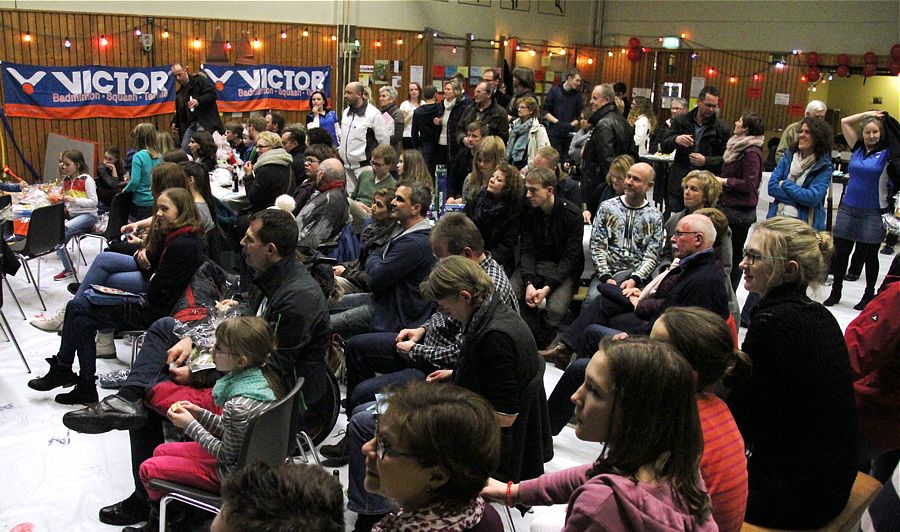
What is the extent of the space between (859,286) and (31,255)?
7.16 m

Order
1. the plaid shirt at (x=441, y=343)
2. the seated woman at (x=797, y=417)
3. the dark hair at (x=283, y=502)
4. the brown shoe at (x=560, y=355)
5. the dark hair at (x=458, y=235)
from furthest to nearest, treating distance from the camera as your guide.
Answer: the brown shoe at (x=560, y=355)
the dark hair at (x=458, y=235)
the plaid shirt at (x=441, y=343)
the seated woman at (x=797, y=417)
the dark hair at (x=283, y=502)

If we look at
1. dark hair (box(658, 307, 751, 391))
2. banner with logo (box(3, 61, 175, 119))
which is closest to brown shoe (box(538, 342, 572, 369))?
dark hair (box(658, 307, 751, 391))

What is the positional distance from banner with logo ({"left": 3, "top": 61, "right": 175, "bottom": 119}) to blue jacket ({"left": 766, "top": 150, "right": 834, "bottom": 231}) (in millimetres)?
8675

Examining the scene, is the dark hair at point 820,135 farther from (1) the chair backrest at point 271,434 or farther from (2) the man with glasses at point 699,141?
(1) the chair backrest at point 271,434

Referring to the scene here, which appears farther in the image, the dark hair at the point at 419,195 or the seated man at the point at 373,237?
the seated man at the point at 373,237

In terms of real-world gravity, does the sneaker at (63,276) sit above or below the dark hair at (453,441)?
below

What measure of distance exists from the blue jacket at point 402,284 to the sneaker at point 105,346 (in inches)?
78.8

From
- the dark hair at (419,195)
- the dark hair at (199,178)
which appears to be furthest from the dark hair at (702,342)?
the dark hair at (199,178)

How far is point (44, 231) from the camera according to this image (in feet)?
19.0

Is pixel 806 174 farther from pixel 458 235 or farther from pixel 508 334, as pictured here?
pixel 508 334

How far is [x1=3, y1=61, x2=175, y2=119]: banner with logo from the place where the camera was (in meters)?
10.2

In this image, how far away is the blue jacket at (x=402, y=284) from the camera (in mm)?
4094

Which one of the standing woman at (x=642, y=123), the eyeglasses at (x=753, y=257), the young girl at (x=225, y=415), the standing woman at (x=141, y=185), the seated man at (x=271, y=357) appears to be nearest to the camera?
the young girl at (x=225, y=415)

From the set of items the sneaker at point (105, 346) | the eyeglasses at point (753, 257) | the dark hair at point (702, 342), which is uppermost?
the eyeglasses at point (753, 257)
